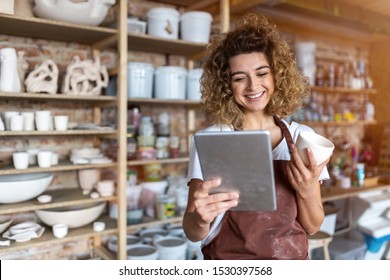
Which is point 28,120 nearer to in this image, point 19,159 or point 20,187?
point 19,159

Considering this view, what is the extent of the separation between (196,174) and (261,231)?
0.81ft

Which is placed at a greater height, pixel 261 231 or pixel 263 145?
pixel 263 145

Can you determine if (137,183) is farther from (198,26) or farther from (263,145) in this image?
(263,145)

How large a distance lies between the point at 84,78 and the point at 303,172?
4.85 feet

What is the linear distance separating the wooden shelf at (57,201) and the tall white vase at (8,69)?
0.59 m

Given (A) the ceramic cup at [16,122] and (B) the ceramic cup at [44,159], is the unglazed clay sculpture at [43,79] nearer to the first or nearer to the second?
(A) the ceramic cup at [16,122]

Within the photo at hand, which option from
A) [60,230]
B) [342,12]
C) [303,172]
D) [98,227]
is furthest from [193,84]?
[303,172]

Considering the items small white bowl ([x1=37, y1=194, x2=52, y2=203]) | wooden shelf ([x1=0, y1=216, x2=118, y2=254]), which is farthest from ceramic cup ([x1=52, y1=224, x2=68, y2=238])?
small white bowl ([x1=37, y1=194, x2=52, y2=203])

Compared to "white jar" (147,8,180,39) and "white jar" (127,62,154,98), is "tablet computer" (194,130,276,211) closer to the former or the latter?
"white jar" (127,62,154,98)

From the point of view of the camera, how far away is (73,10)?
72.7 inches

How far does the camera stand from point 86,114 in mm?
2262

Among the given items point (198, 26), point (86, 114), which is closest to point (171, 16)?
point (198, 26)

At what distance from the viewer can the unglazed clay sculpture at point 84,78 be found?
1.94m

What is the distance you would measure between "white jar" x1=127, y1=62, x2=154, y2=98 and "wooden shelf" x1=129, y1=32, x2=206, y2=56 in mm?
157
